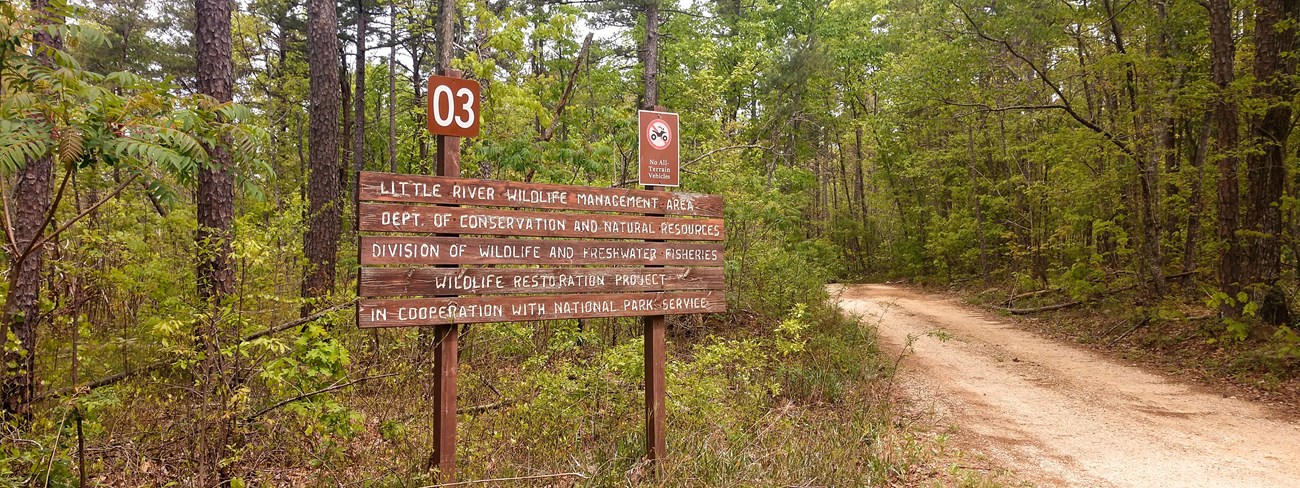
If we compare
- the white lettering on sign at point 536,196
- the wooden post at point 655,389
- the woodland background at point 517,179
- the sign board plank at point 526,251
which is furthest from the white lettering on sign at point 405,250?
the wooden post at point 655,389

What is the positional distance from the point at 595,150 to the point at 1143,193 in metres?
9.49

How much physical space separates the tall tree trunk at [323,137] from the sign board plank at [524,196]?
6.31 meters

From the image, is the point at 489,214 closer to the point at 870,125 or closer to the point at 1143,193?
the point at 1143,193

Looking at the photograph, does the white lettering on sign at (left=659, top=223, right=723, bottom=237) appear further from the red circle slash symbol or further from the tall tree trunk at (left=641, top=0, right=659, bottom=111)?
the tall tree trunk at (left=641, top=0, right=659, bottom=111)

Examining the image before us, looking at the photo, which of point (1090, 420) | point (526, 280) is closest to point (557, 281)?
point (526, 280)

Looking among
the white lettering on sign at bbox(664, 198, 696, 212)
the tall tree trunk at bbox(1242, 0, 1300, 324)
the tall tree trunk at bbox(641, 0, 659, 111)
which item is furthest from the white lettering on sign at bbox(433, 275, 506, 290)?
the tall tree trunk at bbox(641, 0, 659, 111)

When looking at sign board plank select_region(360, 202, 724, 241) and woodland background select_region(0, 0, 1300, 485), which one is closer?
sign board plank select_region(360, 202, 724, 241)

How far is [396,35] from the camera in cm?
1995

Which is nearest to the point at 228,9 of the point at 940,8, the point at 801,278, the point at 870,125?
the point at 801,278

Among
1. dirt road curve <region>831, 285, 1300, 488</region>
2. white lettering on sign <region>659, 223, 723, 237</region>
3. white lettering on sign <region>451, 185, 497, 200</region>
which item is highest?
white lettering on sign <region>451, 185, 497, 200</region>

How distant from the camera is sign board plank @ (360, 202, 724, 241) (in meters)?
3.62

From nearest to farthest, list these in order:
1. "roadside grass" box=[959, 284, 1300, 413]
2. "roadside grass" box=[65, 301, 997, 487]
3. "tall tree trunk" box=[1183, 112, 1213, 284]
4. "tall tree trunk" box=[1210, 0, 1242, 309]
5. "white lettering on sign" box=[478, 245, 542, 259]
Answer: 1. "white lettering on sign" box=[478, 245, 542, 259]
2. "roadside grass" box=[65, 301, 997, 487]
3. "roadside grass" box=[959, 284, 1300, 413]
4. "tall tree trunk" box=[1210, 0, 1242, 309]
5. "tall tree trunk" box=[1183, 112, 1213, 284]

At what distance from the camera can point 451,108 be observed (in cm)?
388

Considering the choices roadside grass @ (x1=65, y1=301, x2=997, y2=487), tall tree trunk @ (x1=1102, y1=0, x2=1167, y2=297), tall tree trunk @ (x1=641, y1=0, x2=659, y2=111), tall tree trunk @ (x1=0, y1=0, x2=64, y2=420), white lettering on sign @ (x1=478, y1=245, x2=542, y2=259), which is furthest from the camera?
tall tree trunk @ (x1=641, y1=0, x2=659, y2=111)
